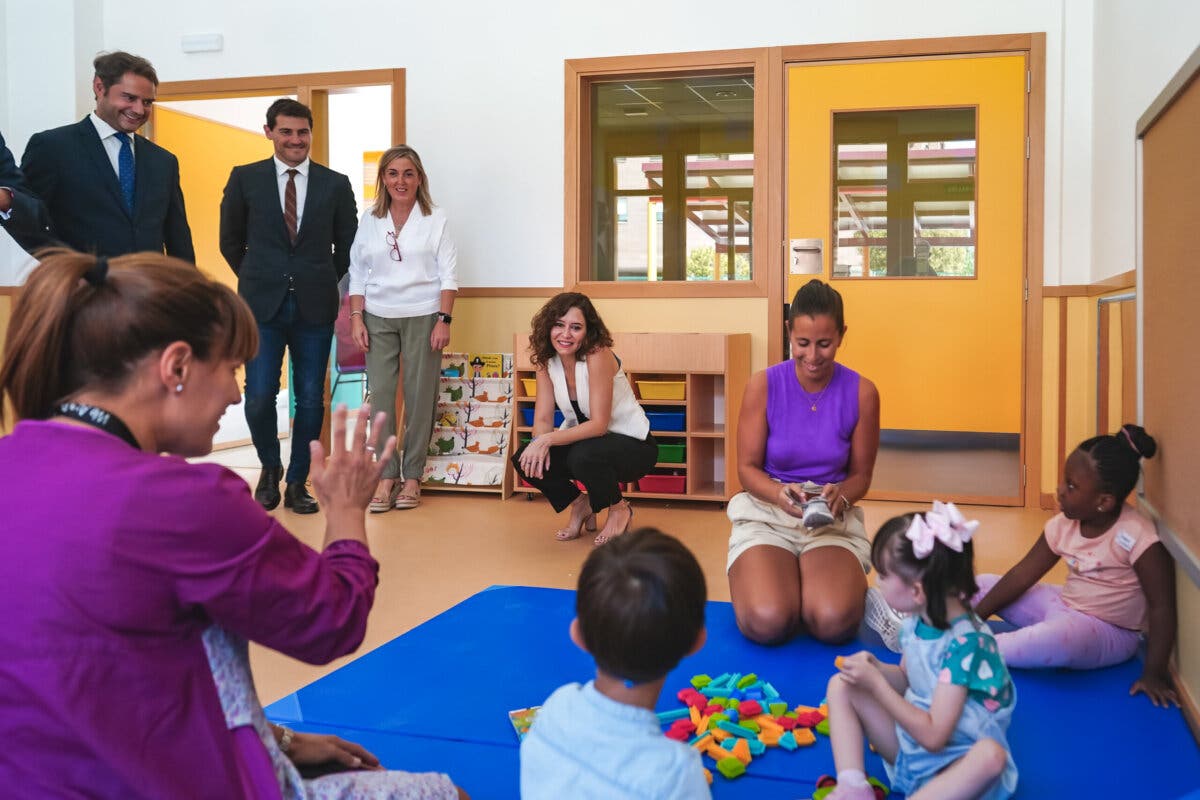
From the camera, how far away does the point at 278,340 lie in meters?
4.54

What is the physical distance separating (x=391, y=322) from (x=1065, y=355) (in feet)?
9.63

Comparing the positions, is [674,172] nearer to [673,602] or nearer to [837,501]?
[837,501]

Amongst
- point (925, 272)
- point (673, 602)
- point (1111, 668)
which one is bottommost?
point (1111, 668)

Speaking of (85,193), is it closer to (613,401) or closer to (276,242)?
(276,242)

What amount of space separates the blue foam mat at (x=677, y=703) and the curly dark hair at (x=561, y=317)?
1.29 m

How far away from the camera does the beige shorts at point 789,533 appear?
2773mm

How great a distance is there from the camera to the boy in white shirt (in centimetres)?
122

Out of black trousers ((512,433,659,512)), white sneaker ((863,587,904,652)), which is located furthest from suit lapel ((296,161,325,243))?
white sneaker ((863,587,904,652))

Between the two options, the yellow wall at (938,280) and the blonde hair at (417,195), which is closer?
the yellow wall at (938,280)

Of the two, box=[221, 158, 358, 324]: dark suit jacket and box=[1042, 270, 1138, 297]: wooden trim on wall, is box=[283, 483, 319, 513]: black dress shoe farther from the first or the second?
box=[1042, 270, 1138, 297]: wooden trim on wall

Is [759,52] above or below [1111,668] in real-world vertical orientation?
above

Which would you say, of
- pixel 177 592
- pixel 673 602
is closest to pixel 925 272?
pixel 673 602

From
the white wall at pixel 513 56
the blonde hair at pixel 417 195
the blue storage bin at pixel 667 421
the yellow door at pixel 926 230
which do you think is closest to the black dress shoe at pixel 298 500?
the blonde hair at pixel 417 195

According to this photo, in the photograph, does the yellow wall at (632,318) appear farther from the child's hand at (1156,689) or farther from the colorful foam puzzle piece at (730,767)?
the colorful foam puzzle piece at (730,767)
